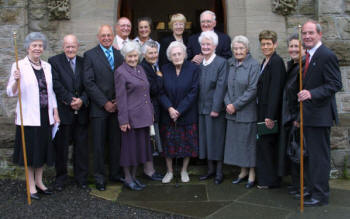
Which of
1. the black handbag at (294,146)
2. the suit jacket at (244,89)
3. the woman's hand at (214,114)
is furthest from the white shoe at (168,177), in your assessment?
the black handbag at (294,146)

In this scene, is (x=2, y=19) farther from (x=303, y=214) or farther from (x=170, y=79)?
(x=303, y=214)

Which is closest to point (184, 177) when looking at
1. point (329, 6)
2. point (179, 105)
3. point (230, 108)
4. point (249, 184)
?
point (249, 184)

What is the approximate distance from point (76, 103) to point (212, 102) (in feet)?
5.29

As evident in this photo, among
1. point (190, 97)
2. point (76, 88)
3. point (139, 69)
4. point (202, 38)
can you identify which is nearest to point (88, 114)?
point (76, 88)

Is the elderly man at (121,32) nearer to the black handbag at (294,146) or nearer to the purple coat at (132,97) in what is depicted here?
the purple coat at (132,97)

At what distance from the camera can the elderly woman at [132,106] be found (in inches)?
191

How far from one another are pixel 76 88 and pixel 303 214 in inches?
111

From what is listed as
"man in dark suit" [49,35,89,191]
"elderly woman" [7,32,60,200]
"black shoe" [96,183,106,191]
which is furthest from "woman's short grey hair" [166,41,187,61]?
"black shoe" [96,183,106,191]

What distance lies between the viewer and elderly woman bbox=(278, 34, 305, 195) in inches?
180

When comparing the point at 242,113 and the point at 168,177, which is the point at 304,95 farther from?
the point at 168,177

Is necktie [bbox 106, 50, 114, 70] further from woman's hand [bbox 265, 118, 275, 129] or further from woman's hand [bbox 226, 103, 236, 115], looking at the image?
woman's hand [bbox 265, 118, 275, 129]

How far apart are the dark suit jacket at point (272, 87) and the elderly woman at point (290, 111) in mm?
73

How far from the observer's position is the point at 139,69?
5.01m

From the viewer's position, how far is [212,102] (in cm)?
523
